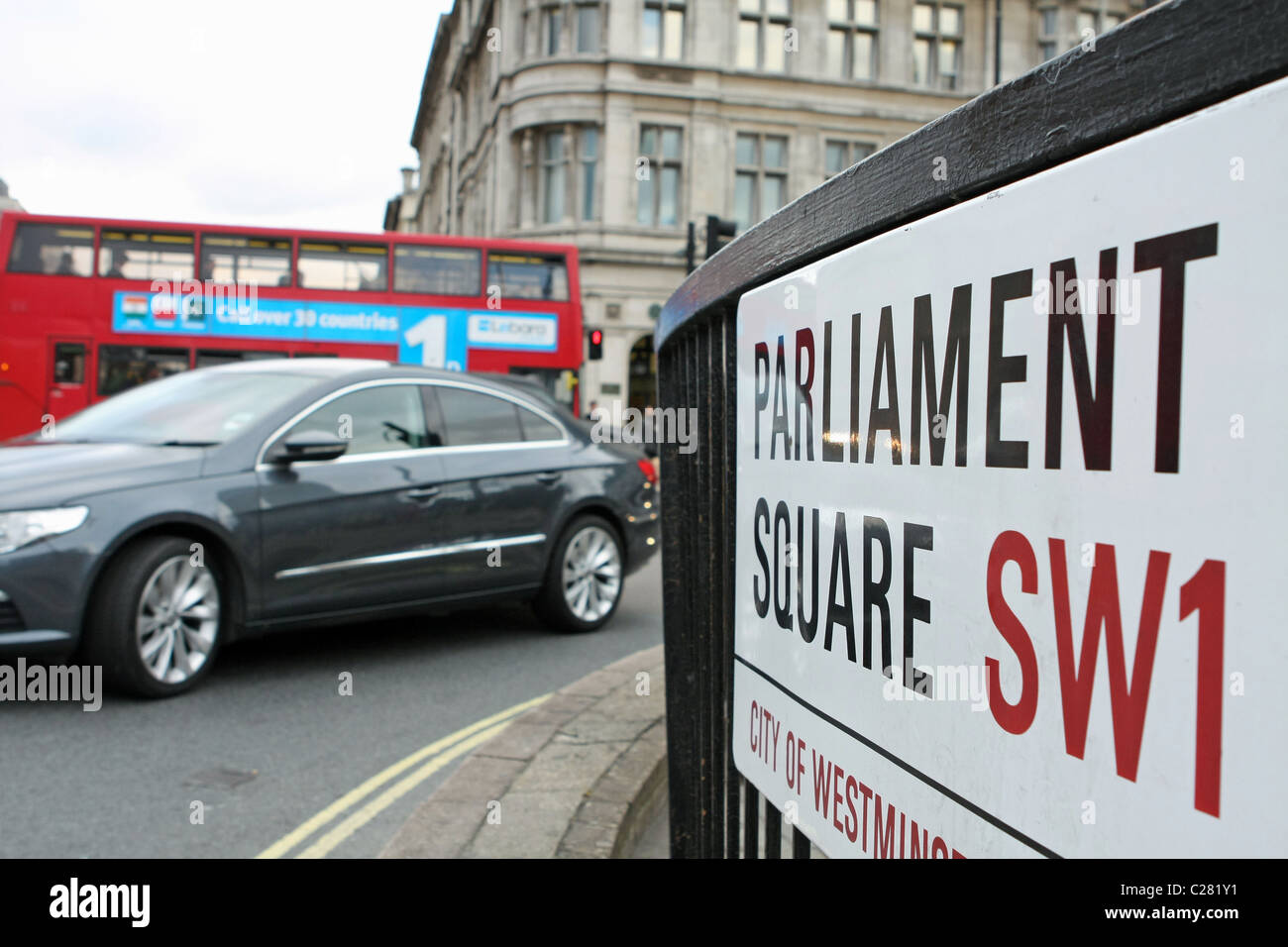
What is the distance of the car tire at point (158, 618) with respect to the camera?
16.2 feet

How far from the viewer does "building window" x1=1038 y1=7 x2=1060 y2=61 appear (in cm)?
3247

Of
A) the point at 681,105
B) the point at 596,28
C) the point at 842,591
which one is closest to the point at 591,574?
the point at 842,591

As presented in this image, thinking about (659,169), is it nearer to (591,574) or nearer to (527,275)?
(527,275)

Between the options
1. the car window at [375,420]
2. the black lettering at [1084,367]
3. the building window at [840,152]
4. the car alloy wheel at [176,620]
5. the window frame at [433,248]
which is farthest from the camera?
the building window at [840,152]

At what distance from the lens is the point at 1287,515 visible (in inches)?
25.9

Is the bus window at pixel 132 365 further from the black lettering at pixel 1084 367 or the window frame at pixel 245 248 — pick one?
the black lettering at pixel 1084 367

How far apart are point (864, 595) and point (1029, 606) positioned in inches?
11.5

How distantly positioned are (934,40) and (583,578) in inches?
Result: 1190

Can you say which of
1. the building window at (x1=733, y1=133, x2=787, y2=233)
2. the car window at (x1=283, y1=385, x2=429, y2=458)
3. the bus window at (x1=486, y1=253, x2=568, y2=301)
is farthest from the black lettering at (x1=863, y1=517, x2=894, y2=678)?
the building window at (x1=733, y1=133, x2=787, y2=233)

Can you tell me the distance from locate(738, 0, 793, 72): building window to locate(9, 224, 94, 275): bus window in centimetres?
2003

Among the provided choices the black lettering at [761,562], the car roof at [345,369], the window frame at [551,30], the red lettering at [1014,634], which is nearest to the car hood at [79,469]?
the car roof at [345,369]

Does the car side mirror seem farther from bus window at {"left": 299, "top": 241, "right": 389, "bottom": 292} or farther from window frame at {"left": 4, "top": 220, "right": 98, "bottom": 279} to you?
window frame at {"left": 4, "top": 220, "right": 98, "bottom": 279}

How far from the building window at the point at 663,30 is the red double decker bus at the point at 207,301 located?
1580cm
